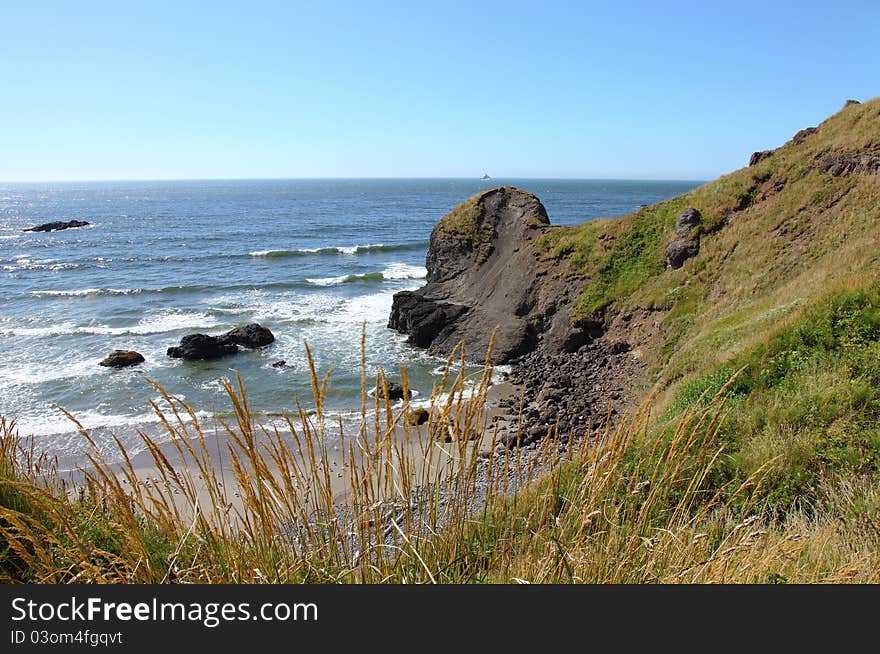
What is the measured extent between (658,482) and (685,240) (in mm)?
20501

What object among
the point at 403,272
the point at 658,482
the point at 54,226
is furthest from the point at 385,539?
the point at 54,226

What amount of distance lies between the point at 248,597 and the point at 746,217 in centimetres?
2341

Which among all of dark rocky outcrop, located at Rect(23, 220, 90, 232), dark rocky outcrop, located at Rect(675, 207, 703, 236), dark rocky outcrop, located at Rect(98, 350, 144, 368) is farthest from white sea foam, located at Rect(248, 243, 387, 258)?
dark rocky outcrop, located at Rect(23, 220, 90, 232)

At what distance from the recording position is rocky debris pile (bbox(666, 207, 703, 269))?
21.0 metres

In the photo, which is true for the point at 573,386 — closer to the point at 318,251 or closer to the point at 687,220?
the point at 687,220

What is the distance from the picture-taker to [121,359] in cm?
2269

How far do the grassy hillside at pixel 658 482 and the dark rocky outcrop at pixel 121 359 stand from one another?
1497cm

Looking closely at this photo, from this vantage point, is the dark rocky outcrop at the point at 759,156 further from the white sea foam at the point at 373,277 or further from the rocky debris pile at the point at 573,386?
the white sea foam at the point at 373,277

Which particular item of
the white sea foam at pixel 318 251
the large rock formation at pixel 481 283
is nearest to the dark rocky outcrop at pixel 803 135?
the large rock formation at pixel 481 283

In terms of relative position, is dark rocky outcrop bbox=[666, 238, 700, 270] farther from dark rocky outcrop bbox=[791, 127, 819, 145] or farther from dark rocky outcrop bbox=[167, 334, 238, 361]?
dark rocky outcrop bbox=[167, 334, 238, 361]

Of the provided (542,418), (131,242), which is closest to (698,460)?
(542,418)

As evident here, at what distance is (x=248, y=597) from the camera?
2.26 m

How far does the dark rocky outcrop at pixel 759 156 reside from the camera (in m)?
24.6

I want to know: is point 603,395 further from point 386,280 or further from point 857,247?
point 386,280
